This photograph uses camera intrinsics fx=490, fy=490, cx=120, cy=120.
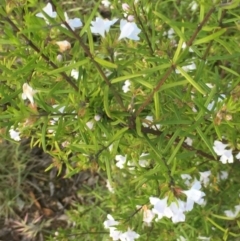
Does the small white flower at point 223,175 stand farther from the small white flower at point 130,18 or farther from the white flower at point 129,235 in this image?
the small white flower at point 130,18

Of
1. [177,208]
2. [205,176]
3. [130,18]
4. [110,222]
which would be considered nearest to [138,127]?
[177,208]

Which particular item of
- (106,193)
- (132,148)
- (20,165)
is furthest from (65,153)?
(20,165)

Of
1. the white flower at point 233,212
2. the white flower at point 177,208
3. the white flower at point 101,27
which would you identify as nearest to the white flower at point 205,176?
the white flower at point 233,212

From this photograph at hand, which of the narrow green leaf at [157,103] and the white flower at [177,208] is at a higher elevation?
the narrow green leaf at [157,103]

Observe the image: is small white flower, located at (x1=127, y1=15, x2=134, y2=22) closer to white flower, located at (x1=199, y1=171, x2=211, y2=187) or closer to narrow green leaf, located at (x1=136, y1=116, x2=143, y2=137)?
narrow green leaf, located at (x1=136, y1=116, x2=143, y2=137)

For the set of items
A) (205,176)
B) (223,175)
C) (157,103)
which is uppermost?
(157,103)

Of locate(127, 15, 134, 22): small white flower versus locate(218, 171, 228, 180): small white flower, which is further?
locate(218, 171, 228, 180): small white flower

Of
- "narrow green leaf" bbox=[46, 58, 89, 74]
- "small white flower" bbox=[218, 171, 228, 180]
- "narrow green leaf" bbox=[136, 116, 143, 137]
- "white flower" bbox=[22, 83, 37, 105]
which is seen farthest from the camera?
"small white flower" bbox=[218, 171, 228, 180]

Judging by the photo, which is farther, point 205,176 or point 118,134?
point 205,176

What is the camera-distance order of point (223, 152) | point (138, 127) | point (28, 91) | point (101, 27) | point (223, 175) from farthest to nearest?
point (223, 175) < point (223, 152) < point (138, 127) < point (28, 91) < point (101, 27)

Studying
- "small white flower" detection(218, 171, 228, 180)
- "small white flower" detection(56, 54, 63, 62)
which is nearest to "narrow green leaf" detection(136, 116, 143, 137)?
"small white flower" detection(56, 54, 63, 62)

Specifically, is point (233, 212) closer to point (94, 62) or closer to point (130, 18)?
point (130, 18)

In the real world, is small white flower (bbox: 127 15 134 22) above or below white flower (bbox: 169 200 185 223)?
above
